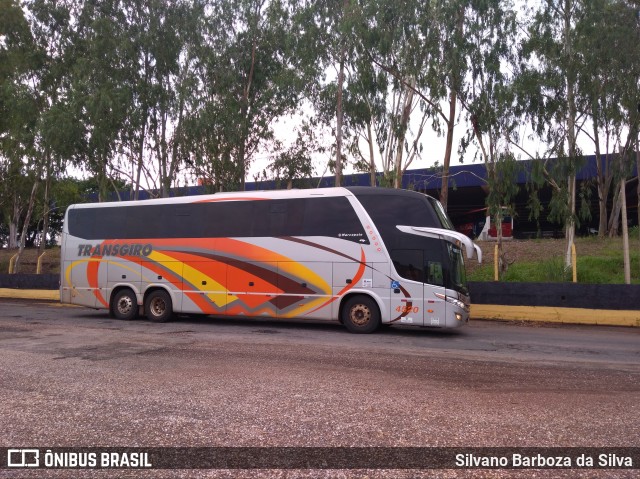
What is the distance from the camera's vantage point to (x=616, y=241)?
25625mm

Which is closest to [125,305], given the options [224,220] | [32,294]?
[224,220]

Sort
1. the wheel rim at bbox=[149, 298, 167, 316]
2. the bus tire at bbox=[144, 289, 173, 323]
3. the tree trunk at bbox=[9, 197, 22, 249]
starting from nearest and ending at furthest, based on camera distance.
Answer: the bus tire at bbox=[144, 289, 173, 323], the wheel rim at bbox=[149, 298, 167, 316], the tree trunk at bbox=[9, 197, 22, 249]

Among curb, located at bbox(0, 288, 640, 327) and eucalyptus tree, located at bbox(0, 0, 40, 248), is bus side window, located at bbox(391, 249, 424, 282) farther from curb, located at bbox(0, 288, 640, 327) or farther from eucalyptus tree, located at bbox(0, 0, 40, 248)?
eucalyptus tree, located at bbox(0, 0, 40, 248)

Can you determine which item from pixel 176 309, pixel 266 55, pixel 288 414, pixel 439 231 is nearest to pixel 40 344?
pixel 176 309

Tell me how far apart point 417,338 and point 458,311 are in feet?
3.92

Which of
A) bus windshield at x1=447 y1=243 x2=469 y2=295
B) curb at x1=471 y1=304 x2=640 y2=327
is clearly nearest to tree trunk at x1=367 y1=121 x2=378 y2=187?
curb at x1=471 y1=304 x2=640 y2=327

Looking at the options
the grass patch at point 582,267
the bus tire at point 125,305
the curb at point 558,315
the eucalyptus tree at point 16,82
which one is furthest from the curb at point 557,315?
the eucalyptus tree at point 16,82

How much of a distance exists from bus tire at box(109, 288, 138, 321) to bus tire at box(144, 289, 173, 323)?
1.38 ft

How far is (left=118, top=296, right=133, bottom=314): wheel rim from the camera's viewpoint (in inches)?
658

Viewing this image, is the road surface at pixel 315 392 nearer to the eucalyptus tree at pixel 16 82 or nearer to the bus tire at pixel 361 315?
the bus tire at pixel 361 315

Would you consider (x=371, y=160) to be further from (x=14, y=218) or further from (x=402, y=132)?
(x=14, y=218)

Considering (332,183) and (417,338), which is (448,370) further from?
(332,183)

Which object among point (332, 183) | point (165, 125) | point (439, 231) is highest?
point (165, 125)

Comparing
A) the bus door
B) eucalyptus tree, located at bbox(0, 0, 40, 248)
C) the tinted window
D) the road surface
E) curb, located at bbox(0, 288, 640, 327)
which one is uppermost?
eucalyptus tree, located at bbox(0, 0, 40, 248)
